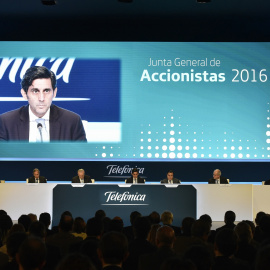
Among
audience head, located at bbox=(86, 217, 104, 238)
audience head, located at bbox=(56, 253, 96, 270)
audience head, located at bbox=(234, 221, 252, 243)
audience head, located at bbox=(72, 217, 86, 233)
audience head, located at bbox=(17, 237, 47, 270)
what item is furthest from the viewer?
audience head, located at bbox=(72, 217, 86, 233)

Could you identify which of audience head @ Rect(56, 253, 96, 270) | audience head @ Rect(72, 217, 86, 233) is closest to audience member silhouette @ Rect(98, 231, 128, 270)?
audience head @ Rect(56, 253, 96, 270)

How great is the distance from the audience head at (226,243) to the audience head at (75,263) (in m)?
1.48

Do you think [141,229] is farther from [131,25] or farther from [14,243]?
[131,25]

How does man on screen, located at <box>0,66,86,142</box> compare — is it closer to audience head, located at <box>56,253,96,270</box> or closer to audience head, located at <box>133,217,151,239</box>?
audience head, located at <box>133,217,151,239</box>

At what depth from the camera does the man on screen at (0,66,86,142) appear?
12.4 metres

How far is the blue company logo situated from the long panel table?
12.1 ft

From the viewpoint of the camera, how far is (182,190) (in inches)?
353

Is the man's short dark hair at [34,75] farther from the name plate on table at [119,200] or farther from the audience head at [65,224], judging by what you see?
the audience head at [65,224]

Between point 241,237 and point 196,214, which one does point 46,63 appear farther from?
point 241,237

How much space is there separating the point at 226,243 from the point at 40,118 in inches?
379

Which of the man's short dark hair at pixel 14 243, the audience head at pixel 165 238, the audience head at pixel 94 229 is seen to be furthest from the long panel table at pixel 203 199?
the man's short dark hair at pixel 14 243

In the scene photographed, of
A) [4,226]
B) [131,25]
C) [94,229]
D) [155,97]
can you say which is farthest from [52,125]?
[94,229]

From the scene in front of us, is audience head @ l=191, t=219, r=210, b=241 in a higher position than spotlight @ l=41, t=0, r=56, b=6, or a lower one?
lower

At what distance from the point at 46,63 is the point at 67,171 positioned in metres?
2.59
